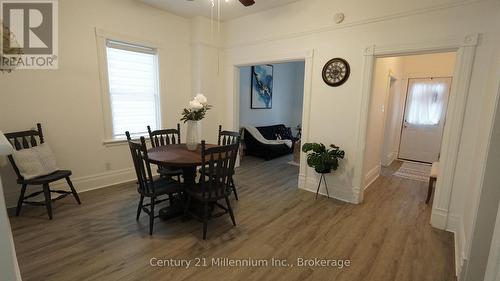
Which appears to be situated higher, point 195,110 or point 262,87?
point 262,87

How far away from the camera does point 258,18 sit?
407cm

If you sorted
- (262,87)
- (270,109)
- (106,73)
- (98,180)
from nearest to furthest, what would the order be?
(106,73) → (98,180) → (262,87) → (270,109)

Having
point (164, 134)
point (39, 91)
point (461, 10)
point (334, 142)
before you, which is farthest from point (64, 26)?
point (461, 10)

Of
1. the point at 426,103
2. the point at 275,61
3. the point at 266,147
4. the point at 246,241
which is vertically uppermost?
the point at 275,61

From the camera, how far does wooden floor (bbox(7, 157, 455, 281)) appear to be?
198 cm

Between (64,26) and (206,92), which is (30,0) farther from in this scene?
(206,92)

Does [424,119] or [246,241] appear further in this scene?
A: [424,119]

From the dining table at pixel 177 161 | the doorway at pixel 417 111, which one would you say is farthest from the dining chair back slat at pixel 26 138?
the doorway at pixel 417 111

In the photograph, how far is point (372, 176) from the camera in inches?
169

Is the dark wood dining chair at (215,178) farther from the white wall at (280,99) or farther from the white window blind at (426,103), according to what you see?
the white window blind at (426,103)

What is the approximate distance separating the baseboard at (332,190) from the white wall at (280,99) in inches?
108

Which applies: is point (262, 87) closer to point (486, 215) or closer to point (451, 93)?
point (451, 93)

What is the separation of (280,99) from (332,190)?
167 inches

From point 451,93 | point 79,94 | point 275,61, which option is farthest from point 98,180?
point 451,93
